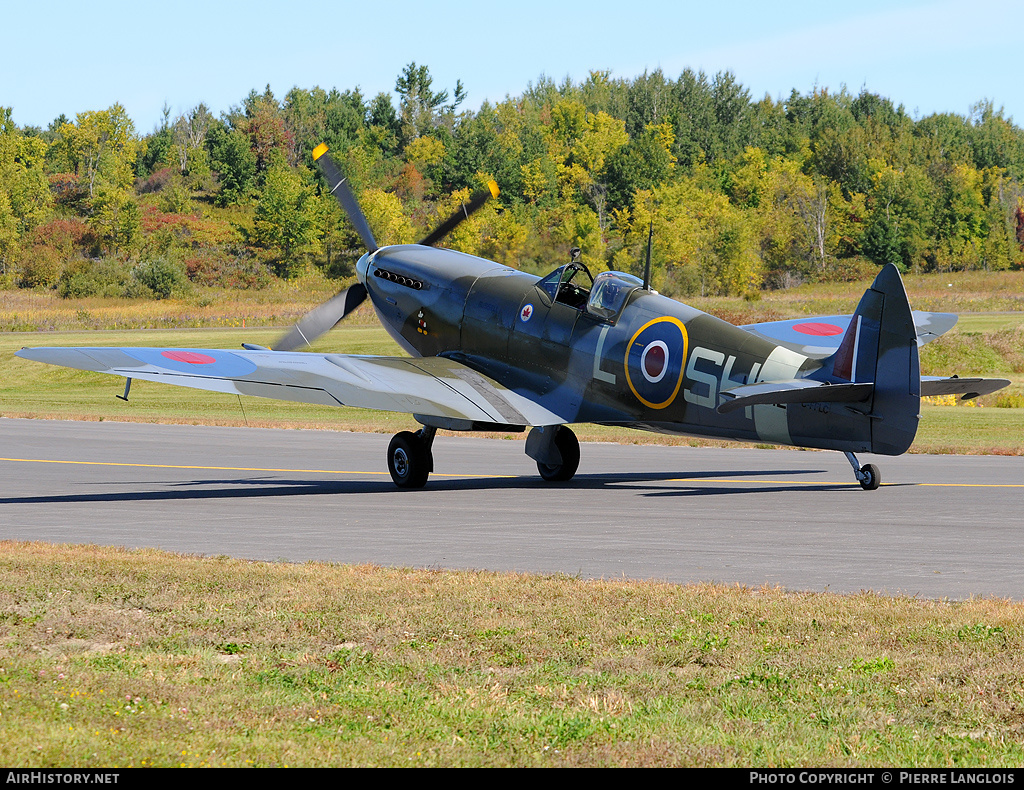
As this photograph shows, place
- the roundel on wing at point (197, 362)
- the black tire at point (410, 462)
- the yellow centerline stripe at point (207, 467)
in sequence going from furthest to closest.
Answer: the yellow centerline stripe at point (207, 467) → the black tire at point (410, 462) → the roundel on wing at point (197, 362)

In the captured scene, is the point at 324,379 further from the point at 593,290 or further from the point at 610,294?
the point at 610,294

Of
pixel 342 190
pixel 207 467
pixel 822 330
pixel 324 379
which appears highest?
pixel 342 190

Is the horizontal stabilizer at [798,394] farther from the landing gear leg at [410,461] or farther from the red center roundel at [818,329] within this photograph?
the landing gear leg at [410,461]

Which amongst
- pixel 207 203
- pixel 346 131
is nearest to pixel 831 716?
pixel 207 203

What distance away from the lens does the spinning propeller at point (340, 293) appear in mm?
22438

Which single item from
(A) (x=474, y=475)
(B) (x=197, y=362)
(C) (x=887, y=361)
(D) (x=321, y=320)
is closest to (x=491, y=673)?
(C) (x=887, y=361)

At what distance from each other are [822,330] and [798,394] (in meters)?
Answer: 5.82

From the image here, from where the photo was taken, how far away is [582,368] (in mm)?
18438

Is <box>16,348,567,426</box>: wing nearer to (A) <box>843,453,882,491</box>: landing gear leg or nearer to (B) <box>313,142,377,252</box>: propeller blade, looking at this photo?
(A) <box>843,453,882,491</box>: landing gear leg

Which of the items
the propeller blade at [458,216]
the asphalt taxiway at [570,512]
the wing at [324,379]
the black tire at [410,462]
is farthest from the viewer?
the propeller blade at [458,216]

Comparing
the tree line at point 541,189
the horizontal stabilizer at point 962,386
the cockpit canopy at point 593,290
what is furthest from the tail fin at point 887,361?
the tree line at point 541,189

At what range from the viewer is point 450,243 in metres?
77.1

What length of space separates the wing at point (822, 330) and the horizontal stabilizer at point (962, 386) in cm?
331

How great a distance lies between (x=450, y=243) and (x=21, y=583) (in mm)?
68257
